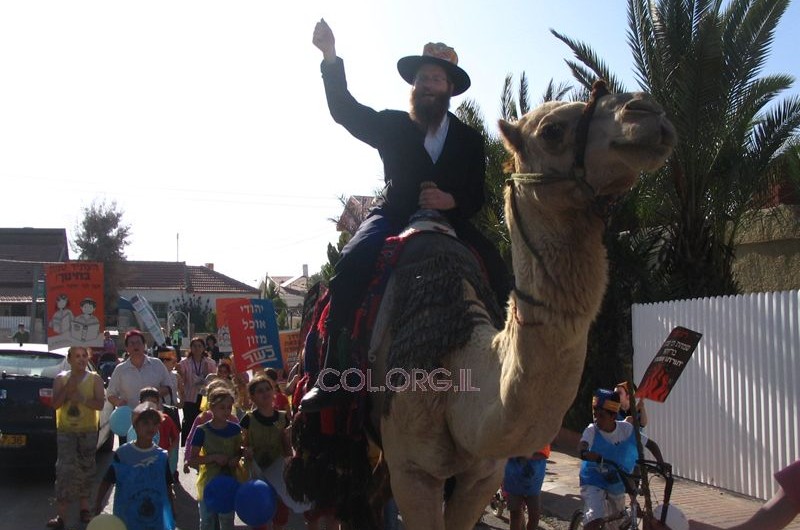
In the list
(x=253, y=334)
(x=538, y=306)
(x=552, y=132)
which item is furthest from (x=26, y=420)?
(x=552, y=132)

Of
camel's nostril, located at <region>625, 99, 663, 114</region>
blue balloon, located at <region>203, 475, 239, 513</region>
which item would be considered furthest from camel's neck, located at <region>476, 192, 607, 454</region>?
blue balloon, located at <region>203, 475, 239, 513</region>

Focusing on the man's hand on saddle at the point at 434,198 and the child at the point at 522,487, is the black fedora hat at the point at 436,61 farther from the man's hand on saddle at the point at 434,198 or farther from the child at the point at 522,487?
the child at the point at 522,487

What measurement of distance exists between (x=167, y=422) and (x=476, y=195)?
5.49m

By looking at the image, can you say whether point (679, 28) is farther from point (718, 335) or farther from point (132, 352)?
point (132, 352)

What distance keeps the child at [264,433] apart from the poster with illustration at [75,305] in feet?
12.4

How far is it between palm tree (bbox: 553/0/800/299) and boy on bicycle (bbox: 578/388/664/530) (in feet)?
19.9

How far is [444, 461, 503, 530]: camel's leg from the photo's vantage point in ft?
13.3

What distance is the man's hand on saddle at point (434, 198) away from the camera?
4.66 metres

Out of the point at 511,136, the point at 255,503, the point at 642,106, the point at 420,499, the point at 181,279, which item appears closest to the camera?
the point at 642,106

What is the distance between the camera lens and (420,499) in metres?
3.79

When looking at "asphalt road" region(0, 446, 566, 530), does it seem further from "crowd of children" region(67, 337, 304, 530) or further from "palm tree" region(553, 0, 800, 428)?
"palm tree" region(553, 0, 800, 428)

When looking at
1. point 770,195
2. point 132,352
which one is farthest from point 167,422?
point 770,195

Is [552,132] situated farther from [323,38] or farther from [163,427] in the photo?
[163,427]

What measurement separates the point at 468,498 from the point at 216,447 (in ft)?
12.5
